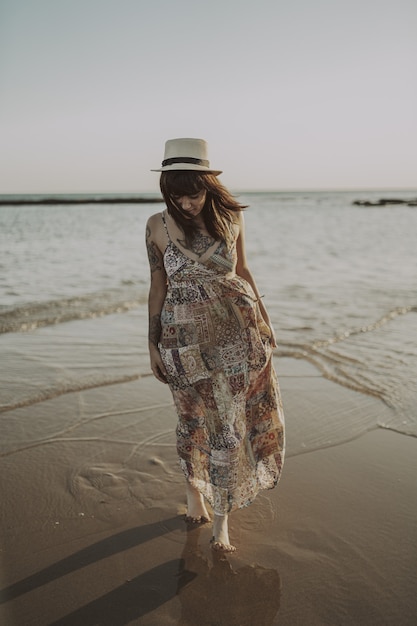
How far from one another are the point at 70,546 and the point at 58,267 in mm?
10942

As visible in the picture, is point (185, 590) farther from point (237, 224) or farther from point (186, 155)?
point (186, 155)

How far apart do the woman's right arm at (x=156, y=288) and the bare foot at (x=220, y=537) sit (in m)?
Answer: 0.76

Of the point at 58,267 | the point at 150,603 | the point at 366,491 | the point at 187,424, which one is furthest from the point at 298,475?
the point at 58,267

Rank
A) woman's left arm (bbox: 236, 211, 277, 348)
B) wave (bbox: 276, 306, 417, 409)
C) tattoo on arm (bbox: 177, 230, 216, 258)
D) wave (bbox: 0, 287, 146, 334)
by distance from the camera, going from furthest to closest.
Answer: wave (bbox: 0, 287, 146, 334)
wave (bbox: 276, 306, 417, 409)
woman's left arm (bbox: 236, 211, 277, 348)
tattoo on arm (bbox: 177, 230, 216, 258)

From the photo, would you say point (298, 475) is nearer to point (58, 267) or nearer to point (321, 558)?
point (321, 558)

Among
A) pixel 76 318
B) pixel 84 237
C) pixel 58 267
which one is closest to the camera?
pixel 76 318

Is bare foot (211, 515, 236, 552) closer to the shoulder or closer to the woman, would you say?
the woman

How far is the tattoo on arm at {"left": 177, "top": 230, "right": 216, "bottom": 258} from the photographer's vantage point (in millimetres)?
2521

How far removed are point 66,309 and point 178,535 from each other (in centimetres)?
601

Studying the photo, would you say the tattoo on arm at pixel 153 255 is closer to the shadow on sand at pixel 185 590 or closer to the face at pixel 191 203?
the face at pixel 191 203

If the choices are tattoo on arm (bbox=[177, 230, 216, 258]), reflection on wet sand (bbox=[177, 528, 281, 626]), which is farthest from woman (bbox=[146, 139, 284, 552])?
reflection on wet sand (bbox=[177, 528, 281, 626])

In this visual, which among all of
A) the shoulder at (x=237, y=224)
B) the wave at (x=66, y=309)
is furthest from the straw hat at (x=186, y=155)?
the wave at (x=66, y=309)

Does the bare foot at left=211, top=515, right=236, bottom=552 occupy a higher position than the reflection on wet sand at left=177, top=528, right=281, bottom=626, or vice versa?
the bare foot at left=211, top=515, right=236, bottom=552

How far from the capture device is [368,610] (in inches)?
90.9
